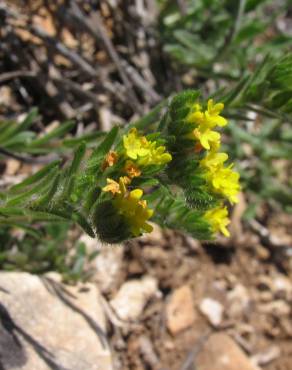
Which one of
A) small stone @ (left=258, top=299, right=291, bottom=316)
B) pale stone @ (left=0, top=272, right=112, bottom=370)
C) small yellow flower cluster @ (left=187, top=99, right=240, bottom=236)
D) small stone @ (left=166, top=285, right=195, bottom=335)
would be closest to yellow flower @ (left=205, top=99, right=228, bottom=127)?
small yellow flower cluster @ (left=187, top=99, right=240, bottom=236)

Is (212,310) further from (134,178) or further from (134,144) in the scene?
(134,144)

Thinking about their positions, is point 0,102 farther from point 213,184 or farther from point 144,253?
point 213,184

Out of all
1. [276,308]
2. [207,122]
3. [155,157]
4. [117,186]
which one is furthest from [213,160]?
[276,308]

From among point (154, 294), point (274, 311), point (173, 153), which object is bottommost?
point (274, 311)

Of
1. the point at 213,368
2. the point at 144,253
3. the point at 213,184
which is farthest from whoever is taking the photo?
the point at 144,253

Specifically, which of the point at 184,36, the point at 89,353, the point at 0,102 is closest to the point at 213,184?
the point at 89,353

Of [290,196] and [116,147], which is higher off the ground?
[116,147]
